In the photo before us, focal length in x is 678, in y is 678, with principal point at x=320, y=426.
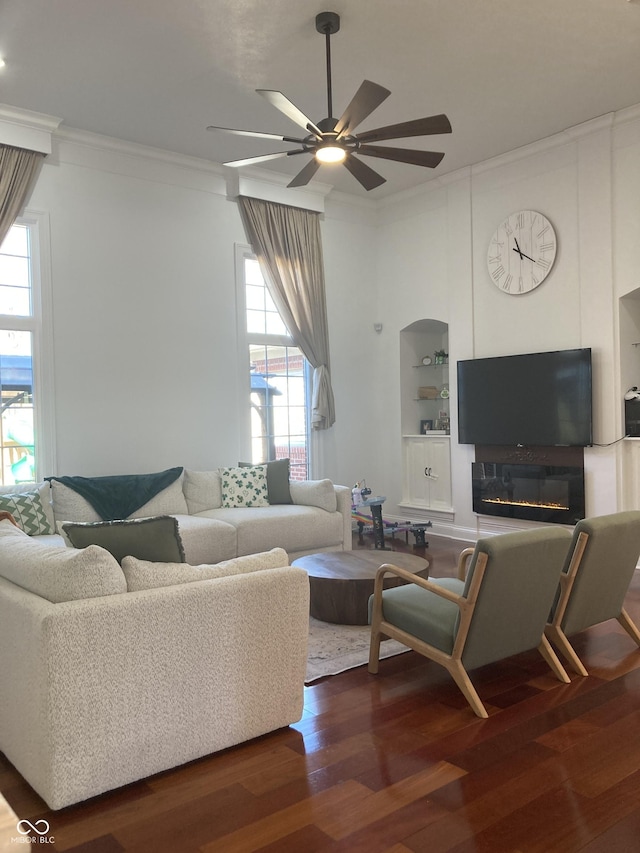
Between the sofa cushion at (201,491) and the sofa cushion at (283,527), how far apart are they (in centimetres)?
11

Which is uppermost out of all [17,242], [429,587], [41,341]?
[17,242]

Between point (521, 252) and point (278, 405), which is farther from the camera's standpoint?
point (278, 405)

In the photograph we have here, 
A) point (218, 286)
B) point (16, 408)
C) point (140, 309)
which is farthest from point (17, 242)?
point (218, 286)

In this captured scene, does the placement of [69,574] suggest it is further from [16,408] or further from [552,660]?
[16,408]

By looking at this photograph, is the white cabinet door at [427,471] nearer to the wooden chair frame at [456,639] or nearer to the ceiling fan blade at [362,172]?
the ceiling fan blade at [362,172]

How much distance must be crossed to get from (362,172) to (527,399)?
2.93 m

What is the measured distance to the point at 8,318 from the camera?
553 centimetres

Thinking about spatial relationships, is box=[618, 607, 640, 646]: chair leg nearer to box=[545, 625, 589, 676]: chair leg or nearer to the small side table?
box=[545, 625, 589, 676]: chair leg

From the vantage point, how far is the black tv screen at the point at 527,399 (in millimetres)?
5980

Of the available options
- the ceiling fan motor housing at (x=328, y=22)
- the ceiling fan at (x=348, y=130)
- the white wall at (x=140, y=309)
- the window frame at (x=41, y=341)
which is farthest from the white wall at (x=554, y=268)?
the window frame at (x=41, y=341)

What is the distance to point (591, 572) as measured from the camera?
138 inches

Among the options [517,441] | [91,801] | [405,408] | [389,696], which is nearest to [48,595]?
[91,801]

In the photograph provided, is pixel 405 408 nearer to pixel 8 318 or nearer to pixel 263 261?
pixel 263 261

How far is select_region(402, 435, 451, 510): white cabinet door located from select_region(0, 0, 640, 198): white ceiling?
3116 millimetres
